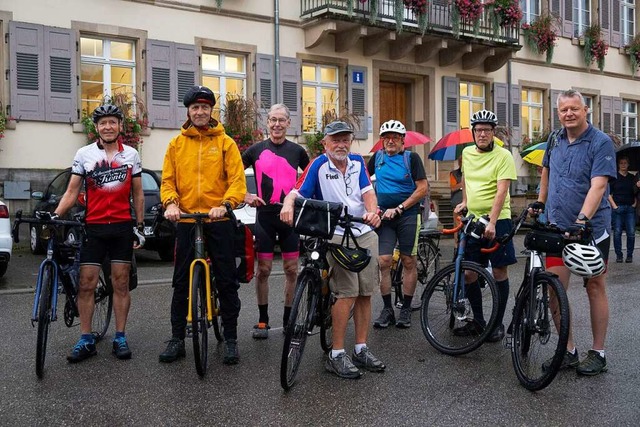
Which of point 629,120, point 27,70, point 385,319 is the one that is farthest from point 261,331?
point 629,120

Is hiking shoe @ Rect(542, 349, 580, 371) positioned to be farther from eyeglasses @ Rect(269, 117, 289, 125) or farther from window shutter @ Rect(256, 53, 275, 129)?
window shutter @ Rect(256, 53, 275, 129)

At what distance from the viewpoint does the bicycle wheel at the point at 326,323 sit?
4992 mm

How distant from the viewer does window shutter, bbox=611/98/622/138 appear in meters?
26.5

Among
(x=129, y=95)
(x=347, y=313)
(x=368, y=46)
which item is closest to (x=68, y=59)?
(x=129, y=95)

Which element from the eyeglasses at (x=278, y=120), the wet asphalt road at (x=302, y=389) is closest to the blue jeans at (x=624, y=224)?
the wet asphalt road at (x=302, y=389)

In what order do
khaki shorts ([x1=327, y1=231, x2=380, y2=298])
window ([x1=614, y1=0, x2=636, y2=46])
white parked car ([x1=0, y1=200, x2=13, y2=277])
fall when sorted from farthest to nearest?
window ([x1=614, y1=0, x2=636, y2=46]) → white parked car ([x1=0, y1=200, x2=13, y2=277]) → khaki shorts ([x1=327, y1=231, x2=380, y2=298])

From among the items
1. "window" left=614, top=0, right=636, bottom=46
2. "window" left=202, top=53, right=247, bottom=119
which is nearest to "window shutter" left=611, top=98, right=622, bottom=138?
"window" left=614, top=0, right=636, bottom=46

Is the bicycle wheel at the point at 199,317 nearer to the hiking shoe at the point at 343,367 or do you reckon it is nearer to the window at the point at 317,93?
the hiking shoe at the point at 343,367

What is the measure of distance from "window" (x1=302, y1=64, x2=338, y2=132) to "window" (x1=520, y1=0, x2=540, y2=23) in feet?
25.2

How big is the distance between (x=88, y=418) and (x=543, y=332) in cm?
277

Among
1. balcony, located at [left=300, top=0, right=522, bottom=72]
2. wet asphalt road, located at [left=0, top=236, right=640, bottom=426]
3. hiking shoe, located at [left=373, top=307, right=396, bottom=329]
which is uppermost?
balcony, located at [left=300, top=0, right=522, bottom=72]

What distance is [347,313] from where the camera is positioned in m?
4.93

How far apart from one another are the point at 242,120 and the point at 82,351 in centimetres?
1183

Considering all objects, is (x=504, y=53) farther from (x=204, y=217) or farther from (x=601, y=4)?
(x=204, y=217)
